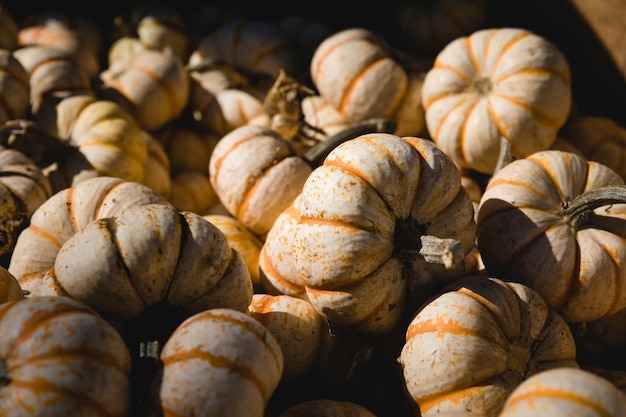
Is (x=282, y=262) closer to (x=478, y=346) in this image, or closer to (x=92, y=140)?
(x=478, y=346)

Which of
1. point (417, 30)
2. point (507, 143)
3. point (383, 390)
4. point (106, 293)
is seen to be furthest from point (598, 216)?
point (417, 30)

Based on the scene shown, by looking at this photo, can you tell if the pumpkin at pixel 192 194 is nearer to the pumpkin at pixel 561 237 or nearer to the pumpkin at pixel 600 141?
the pumpkin at pixel 561 237

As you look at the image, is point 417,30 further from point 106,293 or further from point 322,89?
point 106,293

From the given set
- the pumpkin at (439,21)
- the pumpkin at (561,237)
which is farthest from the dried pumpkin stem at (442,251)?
the pumpkin at (439,21)

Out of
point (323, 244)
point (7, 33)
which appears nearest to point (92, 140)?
point (7, 33)

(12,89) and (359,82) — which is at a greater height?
(359,82)

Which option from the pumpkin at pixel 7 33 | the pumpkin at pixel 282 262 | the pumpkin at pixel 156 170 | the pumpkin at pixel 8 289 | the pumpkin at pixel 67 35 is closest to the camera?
the pumpkin at pixel 8 289
